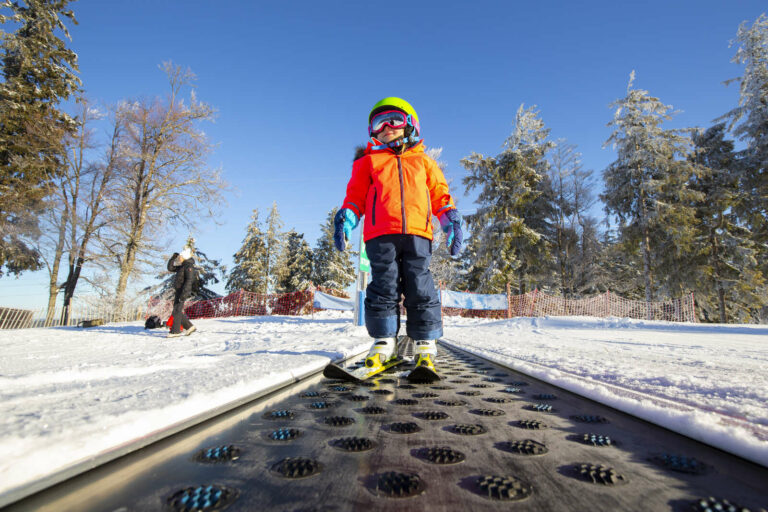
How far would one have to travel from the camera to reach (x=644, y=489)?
2.29 feet

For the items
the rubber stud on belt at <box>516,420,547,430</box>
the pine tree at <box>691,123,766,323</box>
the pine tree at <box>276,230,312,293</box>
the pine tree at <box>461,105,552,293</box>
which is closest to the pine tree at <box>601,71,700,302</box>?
the pine tree at <box>691,123,766,323</box>

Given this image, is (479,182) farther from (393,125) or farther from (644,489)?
(644,489)

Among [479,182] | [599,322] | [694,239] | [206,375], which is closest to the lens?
[206,375]

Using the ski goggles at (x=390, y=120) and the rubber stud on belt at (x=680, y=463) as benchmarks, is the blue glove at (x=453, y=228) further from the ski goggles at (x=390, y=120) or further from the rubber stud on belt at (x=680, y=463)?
the rubber stud on belt at (x=680, y=463)

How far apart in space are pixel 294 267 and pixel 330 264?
136 inches

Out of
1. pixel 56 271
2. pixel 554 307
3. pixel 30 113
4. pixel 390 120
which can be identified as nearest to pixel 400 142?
pixel 390 120

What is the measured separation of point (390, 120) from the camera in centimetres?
272

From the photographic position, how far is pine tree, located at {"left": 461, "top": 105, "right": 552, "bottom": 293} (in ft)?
62.1

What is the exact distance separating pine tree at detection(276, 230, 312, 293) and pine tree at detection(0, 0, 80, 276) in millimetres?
17291

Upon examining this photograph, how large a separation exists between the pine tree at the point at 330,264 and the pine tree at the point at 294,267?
833 mm

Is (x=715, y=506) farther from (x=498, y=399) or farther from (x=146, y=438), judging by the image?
(x=146, y=438)

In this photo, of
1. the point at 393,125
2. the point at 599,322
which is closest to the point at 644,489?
the point at 393,125

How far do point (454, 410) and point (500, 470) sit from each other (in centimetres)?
57

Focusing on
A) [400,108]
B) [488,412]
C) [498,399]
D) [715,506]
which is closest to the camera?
[715,506]
